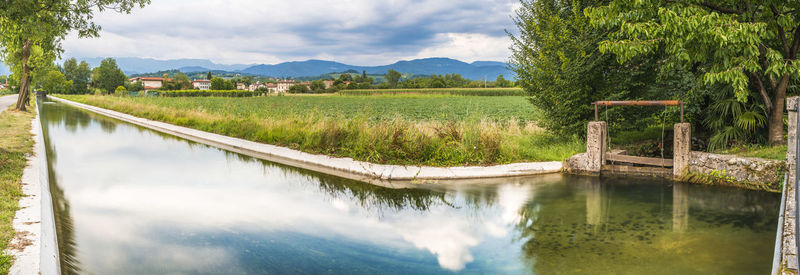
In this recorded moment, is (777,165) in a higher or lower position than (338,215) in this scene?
higher

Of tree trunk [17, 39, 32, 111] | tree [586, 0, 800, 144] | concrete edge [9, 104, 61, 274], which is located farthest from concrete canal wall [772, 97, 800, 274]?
tree trunk [17, 39, 32, 111]

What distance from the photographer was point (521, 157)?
449 inches

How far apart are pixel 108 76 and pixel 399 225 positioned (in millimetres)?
157750

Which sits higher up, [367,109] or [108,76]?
[108,76]

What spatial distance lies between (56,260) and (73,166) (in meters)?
7.95

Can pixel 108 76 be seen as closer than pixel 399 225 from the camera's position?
No

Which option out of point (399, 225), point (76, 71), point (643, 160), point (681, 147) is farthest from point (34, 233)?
point (76, 71)

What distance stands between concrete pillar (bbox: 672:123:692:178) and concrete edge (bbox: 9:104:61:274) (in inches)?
400

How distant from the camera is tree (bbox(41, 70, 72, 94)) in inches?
3846

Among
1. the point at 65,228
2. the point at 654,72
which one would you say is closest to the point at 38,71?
the point at 65,228

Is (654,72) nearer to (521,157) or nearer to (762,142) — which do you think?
(762,142)

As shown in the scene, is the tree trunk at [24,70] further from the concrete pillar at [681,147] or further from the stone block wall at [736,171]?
the stone block wall at [736,171]

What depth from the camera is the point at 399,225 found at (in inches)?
261

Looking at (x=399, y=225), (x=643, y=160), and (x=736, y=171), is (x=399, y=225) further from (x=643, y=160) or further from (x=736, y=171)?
(x=736, y=171)
